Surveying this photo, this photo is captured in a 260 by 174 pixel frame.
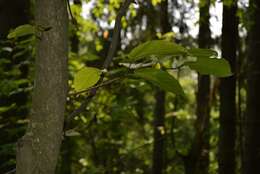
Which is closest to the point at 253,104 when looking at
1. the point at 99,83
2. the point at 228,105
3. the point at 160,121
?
the point at 228,105

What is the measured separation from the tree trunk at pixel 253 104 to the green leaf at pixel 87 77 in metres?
4.45

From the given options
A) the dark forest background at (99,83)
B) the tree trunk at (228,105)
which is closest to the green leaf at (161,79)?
the dark forest background at (99,83)

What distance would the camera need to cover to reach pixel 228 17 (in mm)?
5000

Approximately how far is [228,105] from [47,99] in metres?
4.39

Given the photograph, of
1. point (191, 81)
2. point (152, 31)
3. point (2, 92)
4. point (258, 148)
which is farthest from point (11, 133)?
point (191, 81)

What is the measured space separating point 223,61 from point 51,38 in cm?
32

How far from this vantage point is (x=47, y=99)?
0.79 meters

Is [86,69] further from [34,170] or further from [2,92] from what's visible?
[2,92]

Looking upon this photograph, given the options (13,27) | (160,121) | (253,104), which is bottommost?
(160,121)

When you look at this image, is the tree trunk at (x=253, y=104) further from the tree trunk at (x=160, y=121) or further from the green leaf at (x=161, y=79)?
the green leaf at (x=161, y=79)

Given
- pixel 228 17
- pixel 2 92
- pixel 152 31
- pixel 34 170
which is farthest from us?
pixel 152 31

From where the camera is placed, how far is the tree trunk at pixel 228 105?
493cm

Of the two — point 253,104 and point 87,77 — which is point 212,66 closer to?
point 87,77

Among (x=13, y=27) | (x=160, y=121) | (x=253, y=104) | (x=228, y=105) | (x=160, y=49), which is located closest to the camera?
(x=160, y=49)
